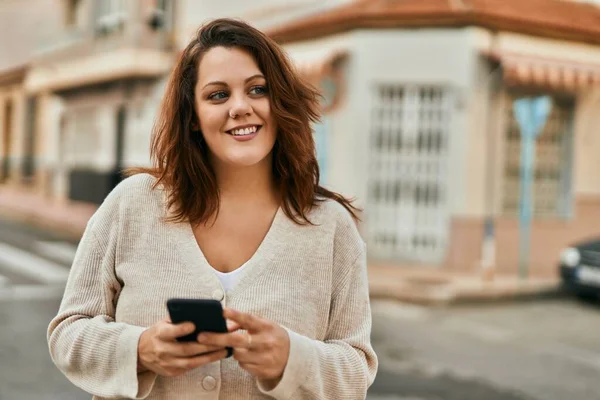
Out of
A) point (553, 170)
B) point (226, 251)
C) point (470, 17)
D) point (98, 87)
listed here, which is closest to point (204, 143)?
point (226, 251)

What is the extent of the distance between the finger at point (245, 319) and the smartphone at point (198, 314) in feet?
0.05

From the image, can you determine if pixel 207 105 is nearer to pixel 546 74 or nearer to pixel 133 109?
pixel 546 74

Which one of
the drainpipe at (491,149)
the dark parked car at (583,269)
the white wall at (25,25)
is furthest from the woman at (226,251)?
the white wall at (25,25)

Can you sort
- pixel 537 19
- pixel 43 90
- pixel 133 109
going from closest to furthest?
pixel 537 19 → pixel 133 109 → pixel 43 90

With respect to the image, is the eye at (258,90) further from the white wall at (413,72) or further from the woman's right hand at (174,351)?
the white wall at (413,72)

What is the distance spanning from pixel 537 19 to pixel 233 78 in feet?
37.4

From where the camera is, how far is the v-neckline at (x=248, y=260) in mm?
1488

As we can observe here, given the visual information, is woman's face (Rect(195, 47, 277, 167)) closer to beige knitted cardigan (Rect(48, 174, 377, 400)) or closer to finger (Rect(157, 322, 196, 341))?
beige knitted cardigan (Rect(48, 174, 377, 400))

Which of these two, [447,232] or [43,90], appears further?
[43,90]

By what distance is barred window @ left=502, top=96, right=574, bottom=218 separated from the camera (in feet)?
39.4

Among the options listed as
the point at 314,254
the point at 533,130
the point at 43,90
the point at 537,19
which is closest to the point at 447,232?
the point at 533,130

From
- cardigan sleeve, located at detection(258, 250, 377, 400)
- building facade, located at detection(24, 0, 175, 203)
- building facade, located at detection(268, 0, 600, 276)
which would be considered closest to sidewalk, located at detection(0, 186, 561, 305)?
building facade, located at detection(268, 0, 600, 276)

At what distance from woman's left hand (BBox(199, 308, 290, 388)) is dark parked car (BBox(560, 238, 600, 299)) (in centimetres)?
851

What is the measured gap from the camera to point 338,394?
1498mm
